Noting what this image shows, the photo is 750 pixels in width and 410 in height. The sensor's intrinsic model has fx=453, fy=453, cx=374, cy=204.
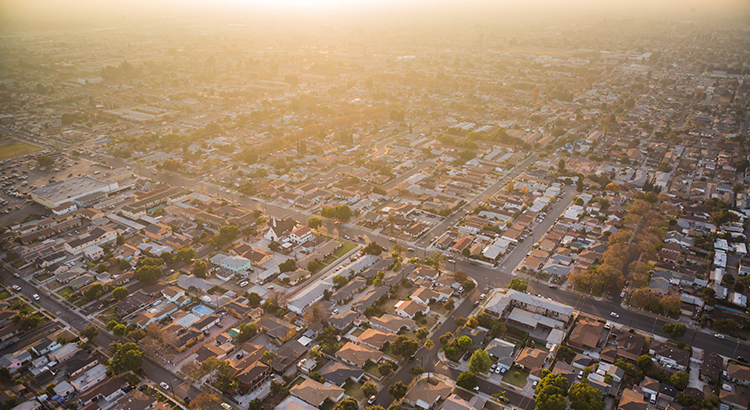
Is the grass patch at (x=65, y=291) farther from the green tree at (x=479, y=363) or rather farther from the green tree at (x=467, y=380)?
the green tree at (x=479, y=363)

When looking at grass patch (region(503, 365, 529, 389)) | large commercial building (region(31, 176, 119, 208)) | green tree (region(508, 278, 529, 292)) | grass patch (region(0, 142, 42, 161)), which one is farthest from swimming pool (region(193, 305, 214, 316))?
grass patch (region(0, 142, 42, 161))

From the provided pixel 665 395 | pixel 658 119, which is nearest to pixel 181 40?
pixel 658 119

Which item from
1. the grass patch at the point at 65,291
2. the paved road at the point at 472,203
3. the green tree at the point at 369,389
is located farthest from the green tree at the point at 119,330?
the paved road at the point at 472,203

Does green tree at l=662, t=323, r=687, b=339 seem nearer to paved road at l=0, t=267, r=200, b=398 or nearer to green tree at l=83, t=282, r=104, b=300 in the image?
paved road at l=0, t=267, r=200, b=398

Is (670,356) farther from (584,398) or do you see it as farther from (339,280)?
(339,280)

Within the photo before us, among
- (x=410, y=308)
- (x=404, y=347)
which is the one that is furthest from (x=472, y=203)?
(x=404, y=347)

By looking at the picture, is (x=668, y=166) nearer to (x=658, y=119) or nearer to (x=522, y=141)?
(x=522, y=141)
